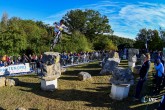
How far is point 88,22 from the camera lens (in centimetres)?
7744

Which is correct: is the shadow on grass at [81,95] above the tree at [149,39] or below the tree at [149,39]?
below

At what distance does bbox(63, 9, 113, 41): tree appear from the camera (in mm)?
76625

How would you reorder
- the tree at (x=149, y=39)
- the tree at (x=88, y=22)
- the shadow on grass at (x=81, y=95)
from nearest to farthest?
the shadow on grass at (x=81, y=95), the tree at (x=149, y=39), the tree at (x=88, y=22)

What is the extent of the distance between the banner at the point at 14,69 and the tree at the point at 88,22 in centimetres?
5190

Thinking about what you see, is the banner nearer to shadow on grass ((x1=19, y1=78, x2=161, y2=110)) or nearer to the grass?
the grass

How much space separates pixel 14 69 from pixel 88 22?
55374mm

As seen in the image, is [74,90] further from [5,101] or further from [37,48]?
[37,48]

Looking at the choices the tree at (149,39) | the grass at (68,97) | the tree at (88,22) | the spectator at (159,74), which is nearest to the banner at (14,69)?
the grass at (68,97)

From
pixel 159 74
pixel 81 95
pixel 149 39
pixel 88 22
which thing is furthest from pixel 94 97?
pixel 88 22

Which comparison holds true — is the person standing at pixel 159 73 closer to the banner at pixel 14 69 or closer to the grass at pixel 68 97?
the grass at pixel 68 97

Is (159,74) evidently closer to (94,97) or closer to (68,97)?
(94,97)

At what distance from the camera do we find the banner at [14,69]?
909 inches

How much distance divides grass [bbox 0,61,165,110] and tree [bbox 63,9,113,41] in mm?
56767

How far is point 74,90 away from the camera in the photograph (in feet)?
57.6
